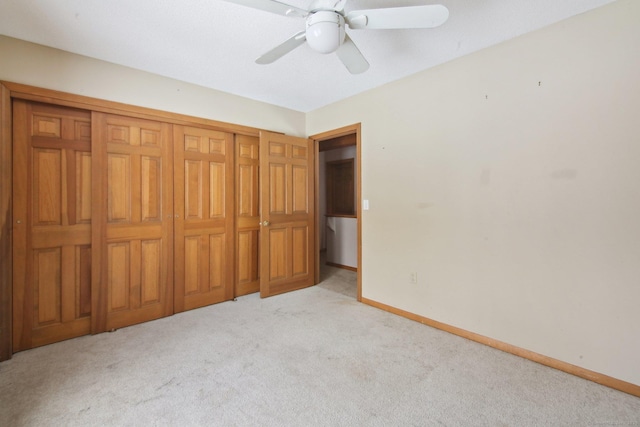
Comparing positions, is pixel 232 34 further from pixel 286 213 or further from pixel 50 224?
pixel 50 224

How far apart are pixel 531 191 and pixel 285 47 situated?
2021 millimetres

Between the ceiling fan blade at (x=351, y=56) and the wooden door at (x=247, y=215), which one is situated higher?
the ceiling fan blade at (x=351, y=56)

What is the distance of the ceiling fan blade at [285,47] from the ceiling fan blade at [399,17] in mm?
292

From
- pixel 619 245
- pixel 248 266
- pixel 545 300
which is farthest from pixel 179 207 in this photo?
pixel 619 245

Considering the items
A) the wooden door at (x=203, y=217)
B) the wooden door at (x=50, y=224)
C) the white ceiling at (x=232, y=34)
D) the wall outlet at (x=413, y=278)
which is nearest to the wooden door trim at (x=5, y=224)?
the wooden door at (x=50, y=224)

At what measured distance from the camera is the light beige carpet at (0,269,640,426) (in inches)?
60.9

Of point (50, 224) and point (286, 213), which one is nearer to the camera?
point (50, 224)

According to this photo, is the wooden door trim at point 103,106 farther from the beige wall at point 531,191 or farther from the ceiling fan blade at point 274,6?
the beige wall at point 531,191

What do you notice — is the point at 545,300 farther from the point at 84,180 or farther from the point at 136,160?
the point at 84,180

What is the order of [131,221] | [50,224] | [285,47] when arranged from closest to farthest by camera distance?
[285,47]
[50,224]
[131,221]

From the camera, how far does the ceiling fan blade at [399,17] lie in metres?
1.41

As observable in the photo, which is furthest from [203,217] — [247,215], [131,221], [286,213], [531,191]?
[531,191]

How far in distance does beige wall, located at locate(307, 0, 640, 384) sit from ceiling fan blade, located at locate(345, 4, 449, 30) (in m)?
1.14

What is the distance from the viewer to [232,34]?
83.4 inches
